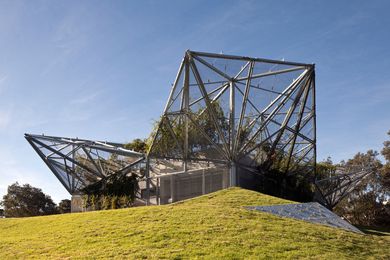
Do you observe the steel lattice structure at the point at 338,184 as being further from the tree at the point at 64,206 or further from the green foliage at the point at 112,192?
the tree at the point at 64,206

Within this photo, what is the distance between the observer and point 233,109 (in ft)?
113

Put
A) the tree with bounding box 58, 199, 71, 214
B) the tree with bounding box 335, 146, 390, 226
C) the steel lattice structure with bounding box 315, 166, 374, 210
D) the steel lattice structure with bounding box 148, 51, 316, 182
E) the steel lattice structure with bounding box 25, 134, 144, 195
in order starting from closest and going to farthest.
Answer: the steel lattice structure with bounding box 148, 51, 316, 182 < the steel lattice structure with bounding box 25, 134, 144, 195 < the steel lattice structure with bounding box 315, 166, 374, 210 < the tree with bounding box 335, 146, 390, 226 < the tree with bounding box 58, 199, 71, 214

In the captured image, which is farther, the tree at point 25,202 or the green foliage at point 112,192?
the tree at point 25,202

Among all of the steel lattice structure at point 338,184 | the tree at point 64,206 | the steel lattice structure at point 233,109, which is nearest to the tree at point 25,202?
the tree at point 64,206

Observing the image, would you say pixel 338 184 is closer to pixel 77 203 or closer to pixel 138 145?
pixel 138 145

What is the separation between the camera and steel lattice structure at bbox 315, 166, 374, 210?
49.9 m

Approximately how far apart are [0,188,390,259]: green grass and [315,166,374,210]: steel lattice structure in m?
30.7

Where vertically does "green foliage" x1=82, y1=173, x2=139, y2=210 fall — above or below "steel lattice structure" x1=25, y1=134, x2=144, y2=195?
below

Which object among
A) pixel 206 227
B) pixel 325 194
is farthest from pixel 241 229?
pixel 325 194

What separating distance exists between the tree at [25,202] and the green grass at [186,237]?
4492 centimetres

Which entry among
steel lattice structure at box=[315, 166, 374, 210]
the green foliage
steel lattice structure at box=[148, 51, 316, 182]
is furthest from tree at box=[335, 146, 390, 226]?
the green foliage

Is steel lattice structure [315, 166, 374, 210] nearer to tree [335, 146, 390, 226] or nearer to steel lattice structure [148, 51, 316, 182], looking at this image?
tree [335, 146, 390, 226]

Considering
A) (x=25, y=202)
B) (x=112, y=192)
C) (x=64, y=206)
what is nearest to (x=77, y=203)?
(x=112, y=192)

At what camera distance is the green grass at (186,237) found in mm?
14016
